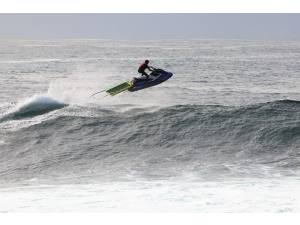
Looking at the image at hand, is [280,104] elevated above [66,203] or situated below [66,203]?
above

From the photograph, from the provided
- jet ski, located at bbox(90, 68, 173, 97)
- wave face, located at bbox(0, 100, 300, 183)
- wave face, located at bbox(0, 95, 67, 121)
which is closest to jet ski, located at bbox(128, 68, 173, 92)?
jet ski, located at bbox(90, 68, 173, 97)

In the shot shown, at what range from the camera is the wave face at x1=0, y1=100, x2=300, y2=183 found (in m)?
22.4

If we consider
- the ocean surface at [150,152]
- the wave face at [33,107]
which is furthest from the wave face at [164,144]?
the wave face at [33,107]

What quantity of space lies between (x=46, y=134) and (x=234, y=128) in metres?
9.88

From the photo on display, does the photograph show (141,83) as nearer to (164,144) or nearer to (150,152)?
(164,144)

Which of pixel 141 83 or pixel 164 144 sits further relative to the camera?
pixel 141 83

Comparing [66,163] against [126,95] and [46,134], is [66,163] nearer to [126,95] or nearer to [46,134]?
[46,134]

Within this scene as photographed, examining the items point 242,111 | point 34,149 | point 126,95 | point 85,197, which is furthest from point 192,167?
point 126,95

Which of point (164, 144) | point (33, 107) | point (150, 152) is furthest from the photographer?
point (33, 107)

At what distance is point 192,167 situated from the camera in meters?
22.5

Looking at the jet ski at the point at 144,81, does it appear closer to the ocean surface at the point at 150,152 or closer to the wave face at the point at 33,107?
the ocean surface at the point at 150,152

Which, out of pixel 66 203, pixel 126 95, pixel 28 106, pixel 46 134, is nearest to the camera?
pixel 66 203

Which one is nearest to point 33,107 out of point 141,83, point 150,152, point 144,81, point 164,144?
point 141,83

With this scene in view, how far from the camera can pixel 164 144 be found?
26547mm
